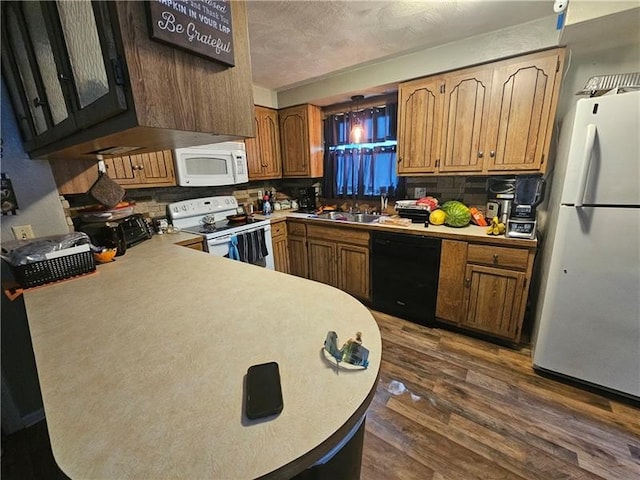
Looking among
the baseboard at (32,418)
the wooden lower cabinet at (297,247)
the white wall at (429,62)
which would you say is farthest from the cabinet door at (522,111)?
the baseboard at (32,418)

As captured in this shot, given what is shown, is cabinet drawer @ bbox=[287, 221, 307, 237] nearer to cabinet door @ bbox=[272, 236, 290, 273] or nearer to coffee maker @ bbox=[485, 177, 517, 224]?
cabinet door @ bbox=[272, 236, 290, 273]

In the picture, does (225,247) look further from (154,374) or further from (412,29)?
(412,29)

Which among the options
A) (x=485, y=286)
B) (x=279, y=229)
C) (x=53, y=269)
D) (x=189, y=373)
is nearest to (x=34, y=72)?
(x=53, y=269)

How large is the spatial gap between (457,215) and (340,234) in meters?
1.10

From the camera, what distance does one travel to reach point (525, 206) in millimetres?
1961

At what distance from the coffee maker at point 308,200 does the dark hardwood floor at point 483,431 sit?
2132 millimetres

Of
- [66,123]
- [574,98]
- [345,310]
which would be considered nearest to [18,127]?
[66,123]

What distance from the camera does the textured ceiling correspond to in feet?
5.35

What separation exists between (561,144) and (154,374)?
270 centimetres

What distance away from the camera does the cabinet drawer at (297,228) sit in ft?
A: 10.2

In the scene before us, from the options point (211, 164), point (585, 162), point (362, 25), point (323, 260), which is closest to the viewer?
point (585, 162)

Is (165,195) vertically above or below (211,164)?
below

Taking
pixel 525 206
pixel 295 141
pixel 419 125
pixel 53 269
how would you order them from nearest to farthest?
pixel 53 269 < pixel 525 206 < pixel 419 125 < pixel 295 141

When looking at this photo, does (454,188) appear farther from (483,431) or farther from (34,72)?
(34,72)
